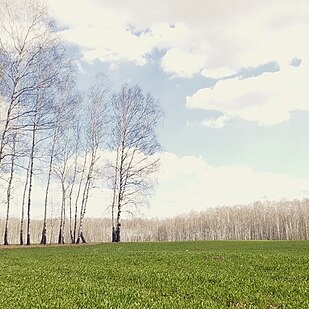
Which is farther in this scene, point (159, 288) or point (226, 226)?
point (226, 226)

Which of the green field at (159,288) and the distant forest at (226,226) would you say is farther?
the distant forest at (226,226)

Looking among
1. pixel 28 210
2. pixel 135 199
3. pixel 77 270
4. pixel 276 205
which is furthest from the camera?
pixel 276 205

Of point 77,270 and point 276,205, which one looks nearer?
point 77,270

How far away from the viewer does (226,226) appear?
15100cm

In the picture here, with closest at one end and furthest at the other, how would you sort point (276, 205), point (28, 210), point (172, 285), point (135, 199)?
point (172, 285) < point (28, 210) < point (135, 199) < point (276, 205)

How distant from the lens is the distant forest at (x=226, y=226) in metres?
135

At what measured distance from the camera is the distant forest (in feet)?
444

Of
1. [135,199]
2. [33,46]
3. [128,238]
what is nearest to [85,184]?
[135,199]

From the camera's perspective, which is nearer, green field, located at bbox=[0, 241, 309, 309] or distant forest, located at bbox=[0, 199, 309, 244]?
green field, located at bbox=[0, 241, 309, 309]

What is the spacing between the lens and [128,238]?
18900cm

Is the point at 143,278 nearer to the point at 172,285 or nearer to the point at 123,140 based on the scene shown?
the point at 172,285

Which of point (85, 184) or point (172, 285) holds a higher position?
point (85, 184)

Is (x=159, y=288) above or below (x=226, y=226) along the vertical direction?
below

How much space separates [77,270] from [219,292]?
6824 millimetres
